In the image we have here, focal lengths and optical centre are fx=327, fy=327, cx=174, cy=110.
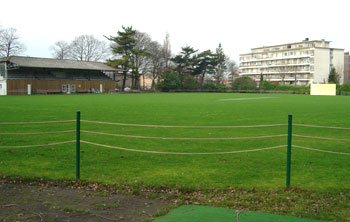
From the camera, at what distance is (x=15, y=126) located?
49.1 feet

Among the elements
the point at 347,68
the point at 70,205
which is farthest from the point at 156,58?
the point at 70,205

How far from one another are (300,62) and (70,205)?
114585 mm

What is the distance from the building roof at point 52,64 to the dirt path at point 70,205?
6132 centimetres

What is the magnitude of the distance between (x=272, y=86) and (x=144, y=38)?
114ft

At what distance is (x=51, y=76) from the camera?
68.1m

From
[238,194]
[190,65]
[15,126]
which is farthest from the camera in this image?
[190,65]

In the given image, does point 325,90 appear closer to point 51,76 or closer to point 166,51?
point 166,51

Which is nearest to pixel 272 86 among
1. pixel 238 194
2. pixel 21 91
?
pixel 21 91

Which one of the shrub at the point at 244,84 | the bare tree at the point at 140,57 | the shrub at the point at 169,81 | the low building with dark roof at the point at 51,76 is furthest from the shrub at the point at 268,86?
the low building with dark roof at the point at 51,76

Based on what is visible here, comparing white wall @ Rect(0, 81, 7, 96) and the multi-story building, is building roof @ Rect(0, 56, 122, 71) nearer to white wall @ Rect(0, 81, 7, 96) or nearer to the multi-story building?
white wall @ Rect(0, 81, 7, 96)

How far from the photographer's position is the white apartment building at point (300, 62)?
348 ft

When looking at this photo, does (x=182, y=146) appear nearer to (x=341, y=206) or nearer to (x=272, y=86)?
(x=341, y=206)

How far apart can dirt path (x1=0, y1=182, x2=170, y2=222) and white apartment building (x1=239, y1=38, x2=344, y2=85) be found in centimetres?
9643

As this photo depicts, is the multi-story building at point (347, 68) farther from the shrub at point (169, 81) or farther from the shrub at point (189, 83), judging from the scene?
the shrub at point (169, 81)
